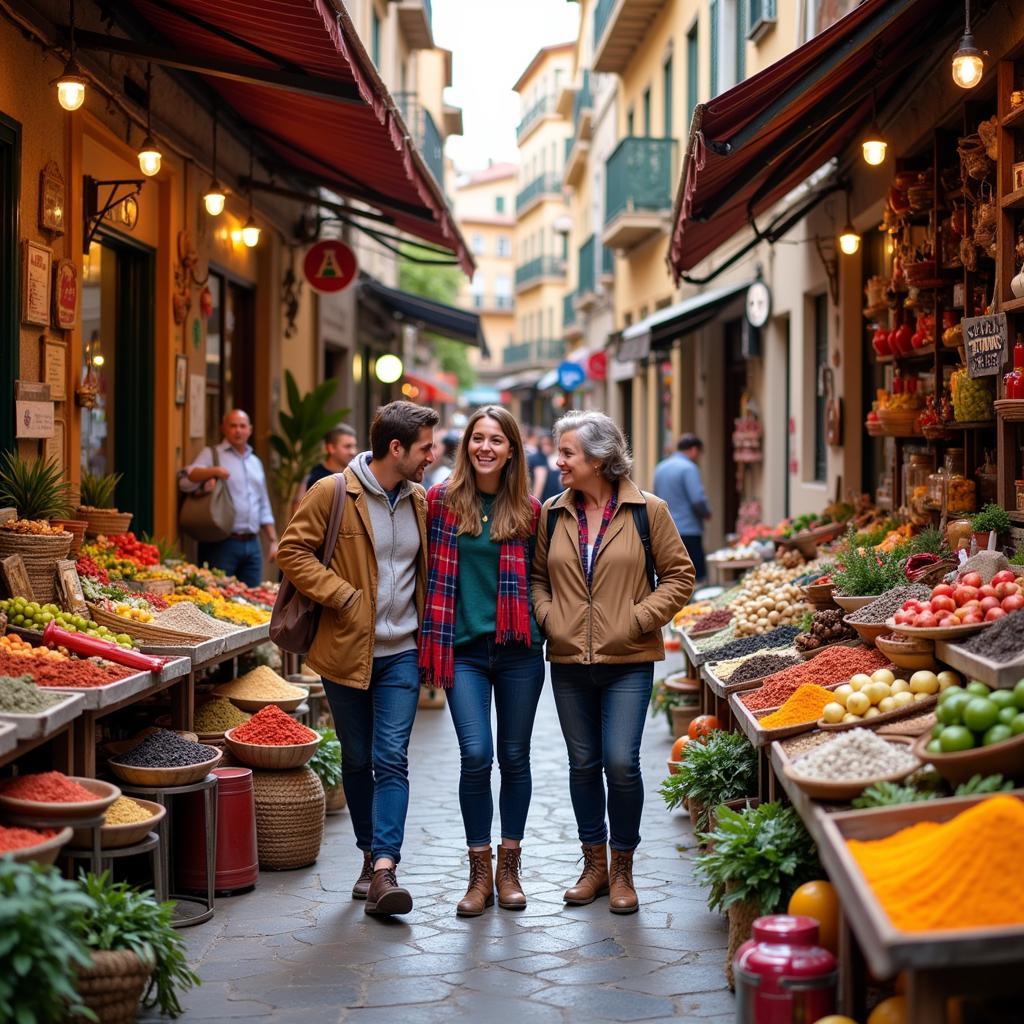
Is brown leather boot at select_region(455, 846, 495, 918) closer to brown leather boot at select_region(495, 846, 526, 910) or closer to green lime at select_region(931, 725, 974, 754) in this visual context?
brown leather boot at select_region(495, 846, 526, 910)

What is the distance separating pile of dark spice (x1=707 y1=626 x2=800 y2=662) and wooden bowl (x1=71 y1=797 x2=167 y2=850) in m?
3.71

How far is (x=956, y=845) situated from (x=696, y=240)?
9383 millimetres

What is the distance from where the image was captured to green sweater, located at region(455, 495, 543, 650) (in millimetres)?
6574

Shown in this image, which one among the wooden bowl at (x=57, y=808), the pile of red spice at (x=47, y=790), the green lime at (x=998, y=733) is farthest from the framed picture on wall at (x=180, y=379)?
the green lime at (x=998, y=733)

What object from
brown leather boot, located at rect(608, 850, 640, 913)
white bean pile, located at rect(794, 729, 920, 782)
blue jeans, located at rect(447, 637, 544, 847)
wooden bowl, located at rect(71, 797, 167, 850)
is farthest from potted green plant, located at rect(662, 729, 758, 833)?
wooden bowl, located at rect(71, 797, 167, 850)

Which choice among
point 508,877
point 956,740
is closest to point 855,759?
point 956,740

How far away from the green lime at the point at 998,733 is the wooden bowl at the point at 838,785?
0.30 metres

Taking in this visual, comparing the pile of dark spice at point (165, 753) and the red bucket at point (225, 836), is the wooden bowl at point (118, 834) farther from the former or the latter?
the red bucket at point (225, 836)

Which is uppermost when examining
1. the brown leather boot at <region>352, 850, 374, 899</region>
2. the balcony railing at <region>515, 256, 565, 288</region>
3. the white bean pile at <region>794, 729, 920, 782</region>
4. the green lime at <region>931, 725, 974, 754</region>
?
the balcony railing at <region>515, 256, 565, 288</region>

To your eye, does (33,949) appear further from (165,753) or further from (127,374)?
(127,374)

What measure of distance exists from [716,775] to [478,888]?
1238 mm

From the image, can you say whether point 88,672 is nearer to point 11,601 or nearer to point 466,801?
point 11,601

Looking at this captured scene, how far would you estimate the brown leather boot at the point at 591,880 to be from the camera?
6.75 metres

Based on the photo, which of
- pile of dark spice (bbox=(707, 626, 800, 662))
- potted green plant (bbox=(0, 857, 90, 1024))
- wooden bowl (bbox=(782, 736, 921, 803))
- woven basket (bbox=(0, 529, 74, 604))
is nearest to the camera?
potted green plant (bbox=(0, 857, 90, 1024))
